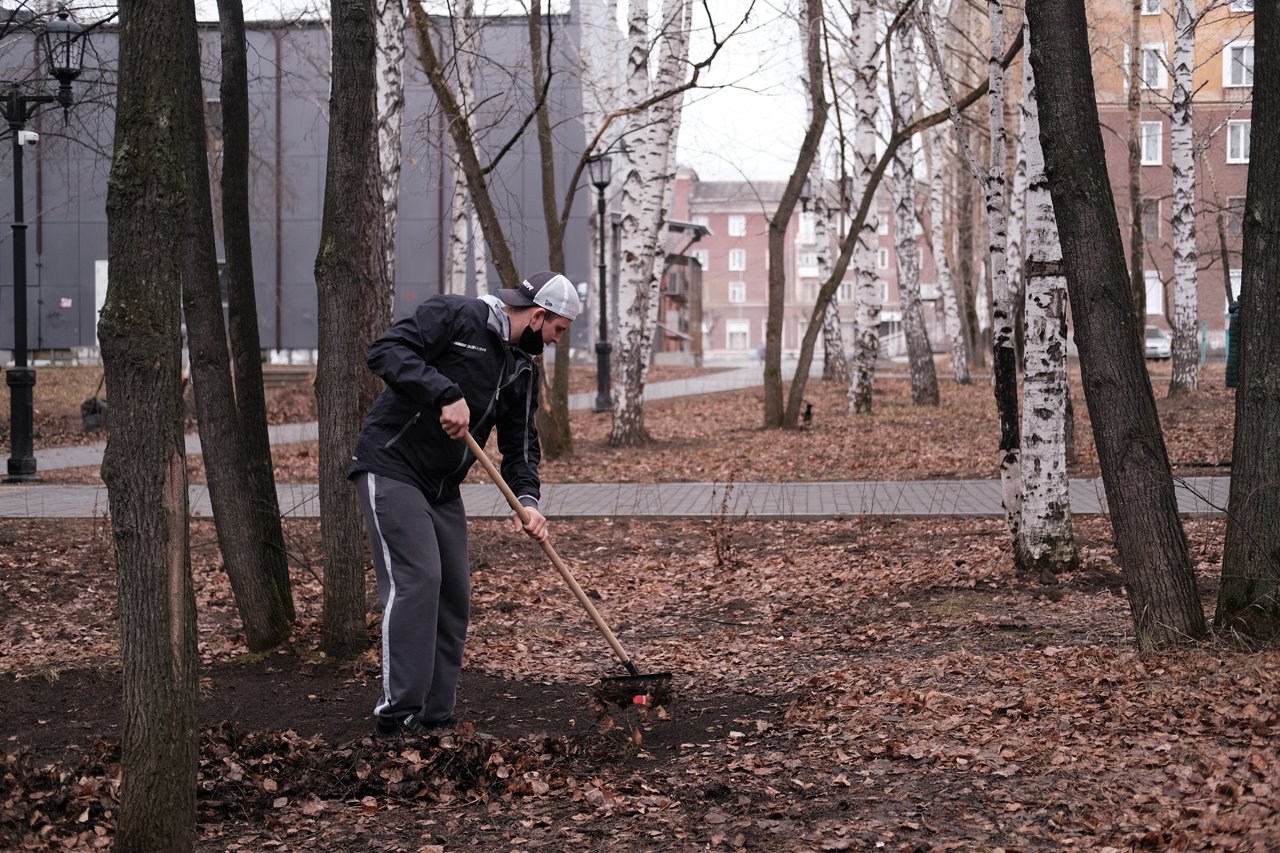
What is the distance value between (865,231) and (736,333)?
7361cm

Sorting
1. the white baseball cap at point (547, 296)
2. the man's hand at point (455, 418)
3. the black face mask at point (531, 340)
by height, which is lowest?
the man's hand at point (455, 418)

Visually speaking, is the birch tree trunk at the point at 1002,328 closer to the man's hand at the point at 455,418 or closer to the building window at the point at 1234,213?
the man's hand at the point at 455,418

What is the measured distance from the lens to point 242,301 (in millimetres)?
6727

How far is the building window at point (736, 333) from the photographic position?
9319cm

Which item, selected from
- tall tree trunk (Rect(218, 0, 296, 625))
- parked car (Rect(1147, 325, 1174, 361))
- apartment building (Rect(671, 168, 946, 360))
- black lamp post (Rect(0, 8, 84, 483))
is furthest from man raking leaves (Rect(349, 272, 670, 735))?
apartment building (Rect(671, 168, 946, 360))

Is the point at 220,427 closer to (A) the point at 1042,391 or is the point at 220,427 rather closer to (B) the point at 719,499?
(A) the point at 1042,391

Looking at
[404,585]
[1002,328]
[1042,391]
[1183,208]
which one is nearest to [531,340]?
[404,585]

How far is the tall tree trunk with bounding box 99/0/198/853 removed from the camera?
11.3 feet

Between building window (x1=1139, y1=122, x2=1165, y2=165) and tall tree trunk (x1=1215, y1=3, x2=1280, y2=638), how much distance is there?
45740 mm

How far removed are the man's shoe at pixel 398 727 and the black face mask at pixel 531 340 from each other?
5.01ft

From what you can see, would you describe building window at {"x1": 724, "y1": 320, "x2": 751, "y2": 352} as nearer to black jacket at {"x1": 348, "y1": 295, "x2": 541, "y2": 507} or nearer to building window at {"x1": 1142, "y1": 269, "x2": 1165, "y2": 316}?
building window at {"x1": 1142, "y1": 269, "x2": 1165, "y2": 316}

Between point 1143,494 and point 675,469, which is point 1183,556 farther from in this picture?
point 675,469

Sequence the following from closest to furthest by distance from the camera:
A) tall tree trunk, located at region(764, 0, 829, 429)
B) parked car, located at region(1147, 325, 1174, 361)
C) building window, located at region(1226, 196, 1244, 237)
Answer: tall tree trunk, located at region(764, 0, 829, 429)
building window, located at region(1226, 196, 1244, 237)
parked car, located at region(1147, 325, 1174, 361)

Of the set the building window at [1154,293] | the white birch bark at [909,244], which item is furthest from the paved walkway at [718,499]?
the building window at [1154,293]
